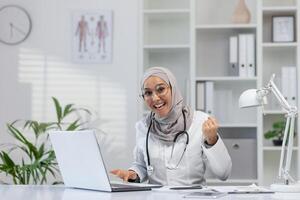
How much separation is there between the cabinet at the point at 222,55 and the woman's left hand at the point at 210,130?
1.43 m

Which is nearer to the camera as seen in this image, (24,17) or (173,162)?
(173,162)

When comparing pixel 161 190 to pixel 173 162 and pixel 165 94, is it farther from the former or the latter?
pixel 165 94

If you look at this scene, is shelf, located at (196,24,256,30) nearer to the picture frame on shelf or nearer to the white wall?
the picture frame on shelf

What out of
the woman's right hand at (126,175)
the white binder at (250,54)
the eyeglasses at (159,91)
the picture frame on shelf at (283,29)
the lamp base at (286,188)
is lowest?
the woman's right hand at (126,175)

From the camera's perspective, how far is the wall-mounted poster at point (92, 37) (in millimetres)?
4324

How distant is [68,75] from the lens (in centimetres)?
434

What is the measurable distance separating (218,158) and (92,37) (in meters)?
1.96

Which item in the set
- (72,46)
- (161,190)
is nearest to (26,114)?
(72,46)

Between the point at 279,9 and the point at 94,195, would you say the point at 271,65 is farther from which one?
the point at 94,195

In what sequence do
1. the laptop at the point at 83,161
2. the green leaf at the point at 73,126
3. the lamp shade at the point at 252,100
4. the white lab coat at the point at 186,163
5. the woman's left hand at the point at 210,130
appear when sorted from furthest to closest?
1. the green leaf at the point at 73,126
2. the white lab coat at the point at 186,163
3. the woman's left hand at the point at 210,130
4. the lamp shade at the point at 252,100
5. the laptop at the point at 83,161

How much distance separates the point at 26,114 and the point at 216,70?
1.47 metres

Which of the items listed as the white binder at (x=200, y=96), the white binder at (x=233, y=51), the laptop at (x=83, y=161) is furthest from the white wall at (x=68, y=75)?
the laptop at (x=83, y=161)

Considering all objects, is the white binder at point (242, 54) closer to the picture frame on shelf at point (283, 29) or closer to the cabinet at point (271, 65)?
the cabinet at point (271, 65)

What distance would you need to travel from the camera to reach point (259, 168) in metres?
3.97
